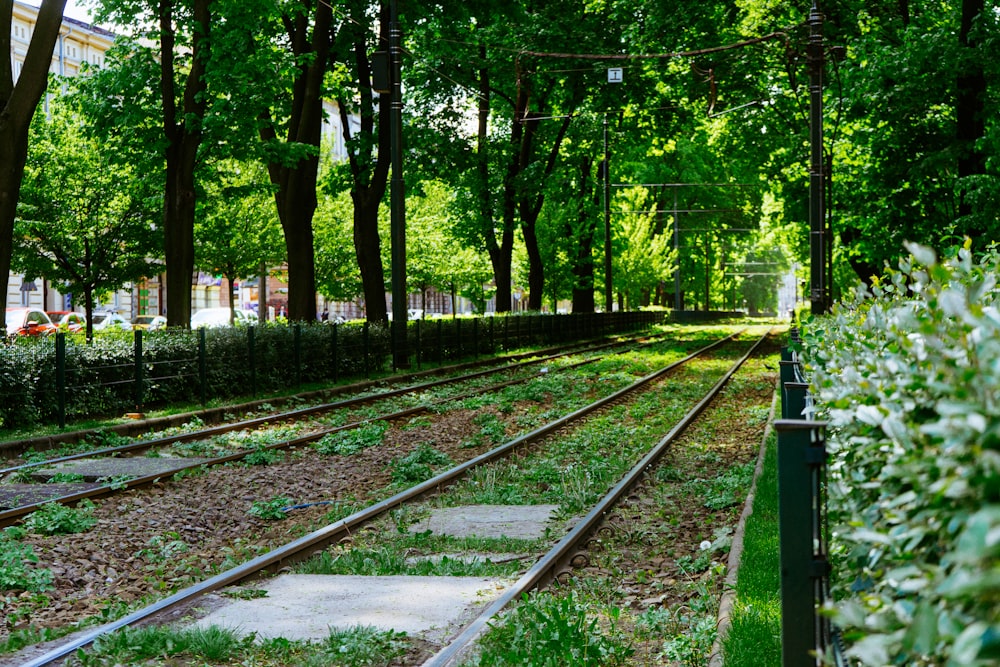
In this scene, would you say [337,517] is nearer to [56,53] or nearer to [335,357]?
[335,357]

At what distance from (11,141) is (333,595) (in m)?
12.5

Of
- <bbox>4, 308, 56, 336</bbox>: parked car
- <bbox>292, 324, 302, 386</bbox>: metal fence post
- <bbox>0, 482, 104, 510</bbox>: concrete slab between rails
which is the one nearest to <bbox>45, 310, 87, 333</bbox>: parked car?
<bbox>4, 308, 56, 336</bbox>: parked car

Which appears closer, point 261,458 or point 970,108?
point 261,458

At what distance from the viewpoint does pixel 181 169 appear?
22375 millimetres

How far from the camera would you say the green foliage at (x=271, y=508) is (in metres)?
9.69

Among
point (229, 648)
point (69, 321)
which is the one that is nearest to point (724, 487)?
point (229, 648)

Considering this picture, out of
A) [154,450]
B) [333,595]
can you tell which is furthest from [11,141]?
[333,595]

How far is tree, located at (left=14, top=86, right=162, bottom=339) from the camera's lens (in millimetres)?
34281

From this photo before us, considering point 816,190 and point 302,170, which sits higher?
point 302,170

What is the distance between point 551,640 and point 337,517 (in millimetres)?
4254

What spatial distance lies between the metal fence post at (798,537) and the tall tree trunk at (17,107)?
15464 mm

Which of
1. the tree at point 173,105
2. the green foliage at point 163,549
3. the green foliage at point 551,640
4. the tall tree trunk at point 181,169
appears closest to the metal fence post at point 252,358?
the tall tree trunk at point 181,169

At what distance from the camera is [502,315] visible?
122 ft

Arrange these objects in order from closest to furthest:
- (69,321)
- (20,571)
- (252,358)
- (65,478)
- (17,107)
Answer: (20,571) → (65,478) → (17,107) → (252,358) → (69,321)
